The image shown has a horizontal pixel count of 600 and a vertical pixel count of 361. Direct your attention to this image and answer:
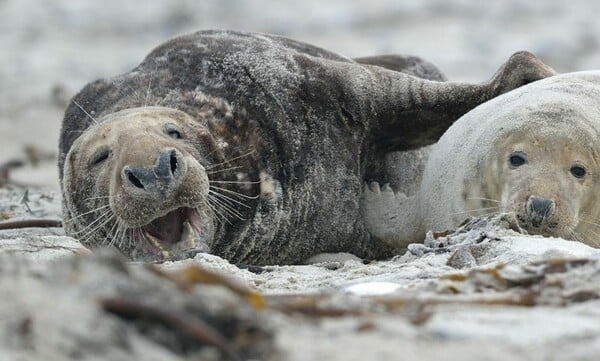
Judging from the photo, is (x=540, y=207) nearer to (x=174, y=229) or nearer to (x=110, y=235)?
(x=174, y=229)

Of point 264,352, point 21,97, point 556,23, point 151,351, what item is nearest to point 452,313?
point 264,352

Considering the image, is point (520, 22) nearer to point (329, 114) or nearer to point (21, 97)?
point (21, 97)

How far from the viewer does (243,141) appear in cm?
609

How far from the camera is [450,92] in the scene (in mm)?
6594

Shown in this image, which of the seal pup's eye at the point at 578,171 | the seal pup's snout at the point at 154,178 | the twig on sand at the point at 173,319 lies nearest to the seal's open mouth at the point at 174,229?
the seal pup's snout at the point at 154,178

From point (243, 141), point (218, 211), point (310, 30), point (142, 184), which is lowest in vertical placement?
point (218, 211)

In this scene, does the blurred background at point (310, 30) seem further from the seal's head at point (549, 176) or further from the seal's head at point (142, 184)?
the seal's head at point (549, 176)

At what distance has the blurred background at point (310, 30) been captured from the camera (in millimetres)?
14711

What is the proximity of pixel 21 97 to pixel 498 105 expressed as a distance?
25.4 feet

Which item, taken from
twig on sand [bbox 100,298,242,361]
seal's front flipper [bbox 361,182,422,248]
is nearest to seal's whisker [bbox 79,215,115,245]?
seal's front flipper [bbox 361,182,422,248]

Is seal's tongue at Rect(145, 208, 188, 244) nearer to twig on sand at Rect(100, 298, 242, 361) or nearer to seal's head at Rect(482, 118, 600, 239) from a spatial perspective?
seal's head at Rect(482, 118, 600, 239)

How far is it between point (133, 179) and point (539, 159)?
172 centimetres

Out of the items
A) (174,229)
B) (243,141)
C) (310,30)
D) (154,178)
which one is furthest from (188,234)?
(310,30)

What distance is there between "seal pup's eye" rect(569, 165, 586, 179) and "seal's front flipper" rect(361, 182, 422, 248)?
0.93 m
